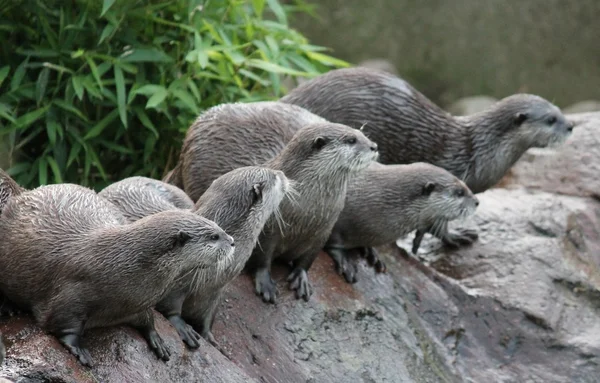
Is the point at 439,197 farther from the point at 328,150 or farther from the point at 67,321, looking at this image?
the point at 67,321

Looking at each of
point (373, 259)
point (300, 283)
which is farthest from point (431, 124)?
point (300, 283)

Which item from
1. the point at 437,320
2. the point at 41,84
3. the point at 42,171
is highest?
the point at 41,84

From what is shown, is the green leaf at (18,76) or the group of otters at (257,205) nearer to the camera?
the group of otters at (257,205)

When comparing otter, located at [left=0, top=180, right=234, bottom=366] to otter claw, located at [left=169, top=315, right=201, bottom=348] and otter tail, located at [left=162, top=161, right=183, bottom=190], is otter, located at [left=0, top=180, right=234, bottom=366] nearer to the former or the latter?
otter claw, located at [left=169, top=315, right=201, bottom=348]

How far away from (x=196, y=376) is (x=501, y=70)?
6.72 m

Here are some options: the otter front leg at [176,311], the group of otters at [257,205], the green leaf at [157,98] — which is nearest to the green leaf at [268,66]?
the group of otters at [257,205]

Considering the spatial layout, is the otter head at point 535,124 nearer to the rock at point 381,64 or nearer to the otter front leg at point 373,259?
the otter front leg at point 373,259

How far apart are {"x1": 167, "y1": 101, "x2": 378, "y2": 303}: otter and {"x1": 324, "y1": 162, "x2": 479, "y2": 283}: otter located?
12.2 inches

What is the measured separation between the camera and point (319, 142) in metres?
4.03

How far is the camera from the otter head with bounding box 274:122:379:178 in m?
4.02

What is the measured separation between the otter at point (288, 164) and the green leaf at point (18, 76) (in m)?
0.81

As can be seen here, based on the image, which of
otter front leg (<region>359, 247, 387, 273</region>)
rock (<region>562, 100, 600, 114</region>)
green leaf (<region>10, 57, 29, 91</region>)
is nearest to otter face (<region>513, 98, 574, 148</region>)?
otter front leg (<region>359, 247, 387, 273</region>)

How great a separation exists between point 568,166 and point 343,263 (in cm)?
181

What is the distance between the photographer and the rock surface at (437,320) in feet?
10.6
